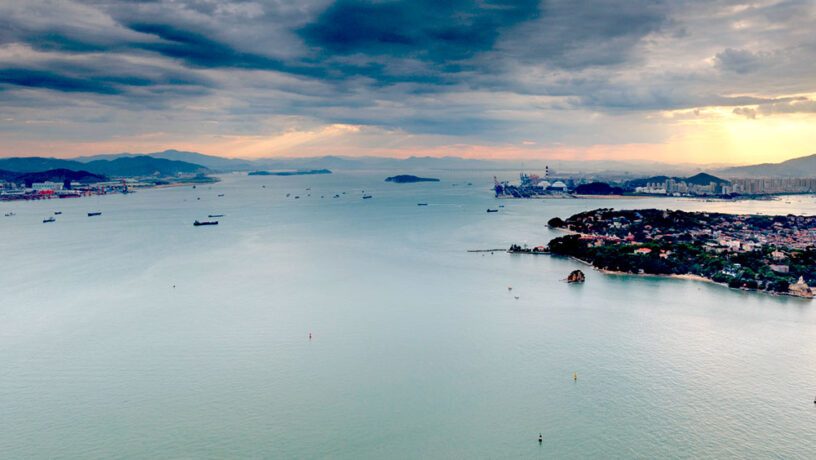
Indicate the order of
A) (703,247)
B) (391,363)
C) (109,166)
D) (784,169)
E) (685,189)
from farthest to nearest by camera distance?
(109,166), (784,169), (685,189), (703,247), (391,363)

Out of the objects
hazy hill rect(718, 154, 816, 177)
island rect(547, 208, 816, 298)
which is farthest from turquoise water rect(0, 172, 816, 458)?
hazy hill rect(718, 154, 816, 177)

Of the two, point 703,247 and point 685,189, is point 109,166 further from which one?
point 703,247

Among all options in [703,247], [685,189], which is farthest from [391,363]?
[685,189]

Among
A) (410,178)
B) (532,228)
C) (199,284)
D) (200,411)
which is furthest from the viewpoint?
(410,178)

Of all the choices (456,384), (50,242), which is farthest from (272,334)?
(50,242)

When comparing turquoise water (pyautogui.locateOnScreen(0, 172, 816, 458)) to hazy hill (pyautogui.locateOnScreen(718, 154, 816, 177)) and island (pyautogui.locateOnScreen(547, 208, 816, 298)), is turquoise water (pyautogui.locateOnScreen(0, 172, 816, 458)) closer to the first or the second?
island (pyautogui.locateOnScreen(547, 208, 816, 298))

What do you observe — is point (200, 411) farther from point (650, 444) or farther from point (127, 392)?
point (650, 444)
